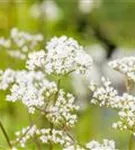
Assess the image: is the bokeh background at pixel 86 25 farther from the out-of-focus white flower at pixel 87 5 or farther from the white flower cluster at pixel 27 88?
the white flower cluster at pixel 27 88

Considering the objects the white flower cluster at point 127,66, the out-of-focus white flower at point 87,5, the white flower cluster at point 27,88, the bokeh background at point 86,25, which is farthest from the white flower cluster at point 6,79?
the out-of-focus white flower at point 87,5

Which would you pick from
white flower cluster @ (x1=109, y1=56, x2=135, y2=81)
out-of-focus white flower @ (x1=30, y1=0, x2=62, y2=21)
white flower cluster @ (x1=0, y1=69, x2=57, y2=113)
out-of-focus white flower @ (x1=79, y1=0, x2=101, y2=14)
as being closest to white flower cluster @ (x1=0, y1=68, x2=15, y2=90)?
white flower cluster @ (x1=0, y1=69, x2=57, y2=113)

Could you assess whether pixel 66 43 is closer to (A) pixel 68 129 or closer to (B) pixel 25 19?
(A) pixel 68 129

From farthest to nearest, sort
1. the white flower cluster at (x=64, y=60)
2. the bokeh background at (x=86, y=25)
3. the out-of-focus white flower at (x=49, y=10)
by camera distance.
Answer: the out-of-focus white flower at (x=49, y=10) < the bokeh background at (x=86, y=25) < the white flower cluster at (x=64, y=60)

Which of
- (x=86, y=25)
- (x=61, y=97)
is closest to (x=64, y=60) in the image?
(x=61, y=97)

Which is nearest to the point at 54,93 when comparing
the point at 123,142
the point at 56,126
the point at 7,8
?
the point at 56,126

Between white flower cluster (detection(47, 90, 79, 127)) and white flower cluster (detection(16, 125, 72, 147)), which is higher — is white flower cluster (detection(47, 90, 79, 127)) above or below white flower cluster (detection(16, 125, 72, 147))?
above

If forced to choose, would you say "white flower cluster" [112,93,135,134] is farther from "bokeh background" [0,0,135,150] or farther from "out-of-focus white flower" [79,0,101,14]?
"out-of-focus white flower" [79,0,101,14]
